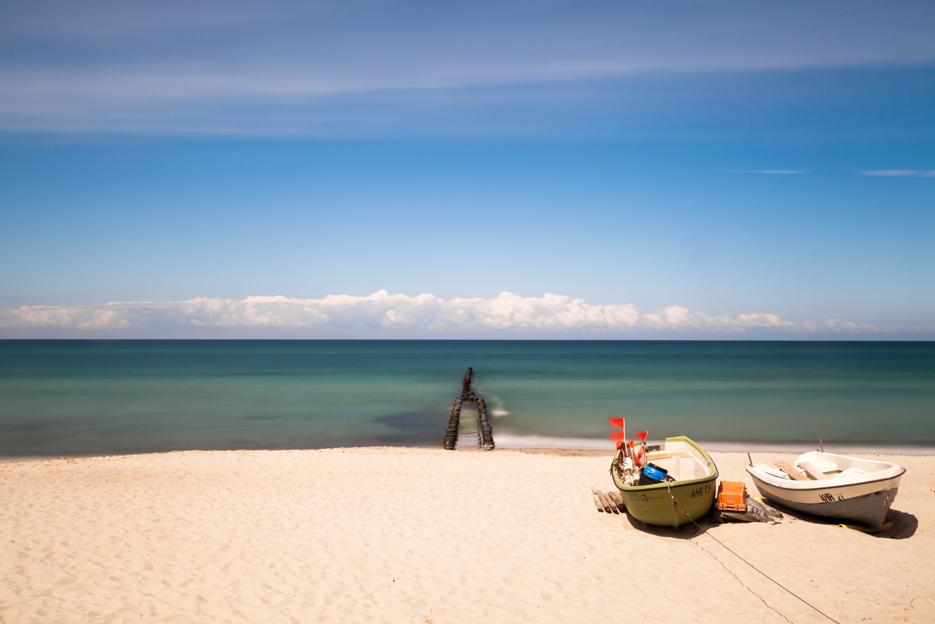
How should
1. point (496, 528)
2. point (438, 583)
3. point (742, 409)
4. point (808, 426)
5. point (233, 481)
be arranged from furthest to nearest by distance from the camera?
point (742, 409) < point (808, 426) < point (233, 481) < point (496, 528) < point (438, 583)

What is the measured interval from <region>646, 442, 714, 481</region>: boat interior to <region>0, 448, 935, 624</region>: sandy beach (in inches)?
65.0

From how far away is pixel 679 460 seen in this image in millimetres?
11070

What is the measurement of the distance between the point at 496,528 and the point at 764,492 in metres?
5.62

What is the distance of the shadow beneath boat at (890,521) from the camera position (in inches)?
344

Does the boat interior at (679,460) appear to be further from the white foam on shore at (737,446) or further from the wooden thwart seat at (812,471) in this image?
the white foam on shore at (737,446)

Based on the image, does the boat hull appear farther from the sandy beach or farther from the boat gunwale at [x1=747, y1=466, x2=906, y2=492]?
the sandy beach

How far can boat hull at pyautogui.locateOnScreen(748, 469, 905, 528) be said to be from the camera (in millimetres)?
8484

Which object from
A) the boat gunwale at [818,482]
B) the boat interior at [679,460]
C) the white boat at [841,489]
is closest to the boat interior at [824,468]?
the white boat at [841,489]

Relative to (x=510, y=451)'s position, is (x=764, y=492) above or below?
above

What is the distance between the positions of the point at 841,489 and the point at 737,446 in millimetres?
12709

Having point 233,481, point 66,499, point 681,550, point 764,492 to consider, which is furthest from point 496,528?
point 66,499

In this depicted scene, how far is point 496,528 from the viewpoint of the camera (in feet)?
30.1

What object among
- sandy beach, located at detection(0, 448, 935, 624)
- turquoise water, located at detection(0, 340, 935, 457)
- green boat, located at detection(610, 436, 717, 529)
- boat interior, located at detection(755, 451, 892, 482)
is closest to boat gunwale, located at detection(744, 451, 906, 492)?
boat interior, located at detection(755, 451, 892, 482)

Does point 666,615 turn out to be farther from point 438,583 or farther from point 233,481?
point 233,481
